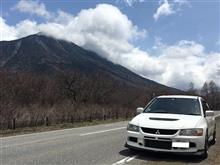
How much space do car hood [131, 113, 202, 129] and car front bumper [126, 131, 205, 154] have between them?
0.86 ft

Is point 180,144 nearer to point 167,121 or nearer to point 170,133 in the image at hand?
point 170,133

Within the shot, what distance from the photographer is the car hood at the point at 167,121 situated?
10337mm

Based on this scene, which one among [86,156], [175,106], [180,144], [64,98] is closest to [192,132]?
[180,144]

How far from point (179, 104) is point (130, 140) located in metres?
2.25

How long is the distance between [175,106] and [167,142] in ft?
6.96

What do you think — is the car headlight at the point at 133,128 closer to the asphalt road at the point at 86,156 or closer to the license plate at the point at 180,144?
the asphalt road at the point at 86,156

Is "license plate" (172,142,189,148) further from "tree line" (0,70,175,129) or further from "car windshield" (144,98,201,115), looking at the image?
"tree line" (0,70,175,129)

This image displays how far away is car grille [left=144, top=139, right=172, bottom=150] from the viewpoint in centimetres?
1022

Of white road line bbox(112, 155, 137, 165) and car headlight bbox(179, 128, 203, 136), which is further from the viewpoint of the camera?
car headlight bbox(179, 128, 203, 136)

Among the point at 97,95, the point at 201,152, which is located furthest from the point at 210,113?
the point at 97,95

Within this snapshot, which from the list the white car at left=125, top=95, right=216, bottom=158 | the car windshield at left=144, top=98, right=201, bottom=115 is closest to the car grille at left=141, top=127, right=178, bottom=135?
the white car at left=125, top=95, right=216, bottom=158

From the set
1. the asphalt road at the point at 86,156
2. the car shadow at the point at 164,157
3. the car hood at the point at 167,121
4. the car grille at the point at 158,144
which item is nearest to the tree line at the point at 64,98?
the asphalt road at the point at 86,156

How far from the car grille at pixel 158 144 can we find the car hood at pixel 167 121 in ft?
1.25

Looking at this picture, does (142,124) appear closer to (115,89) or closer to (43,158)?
(43,158)
